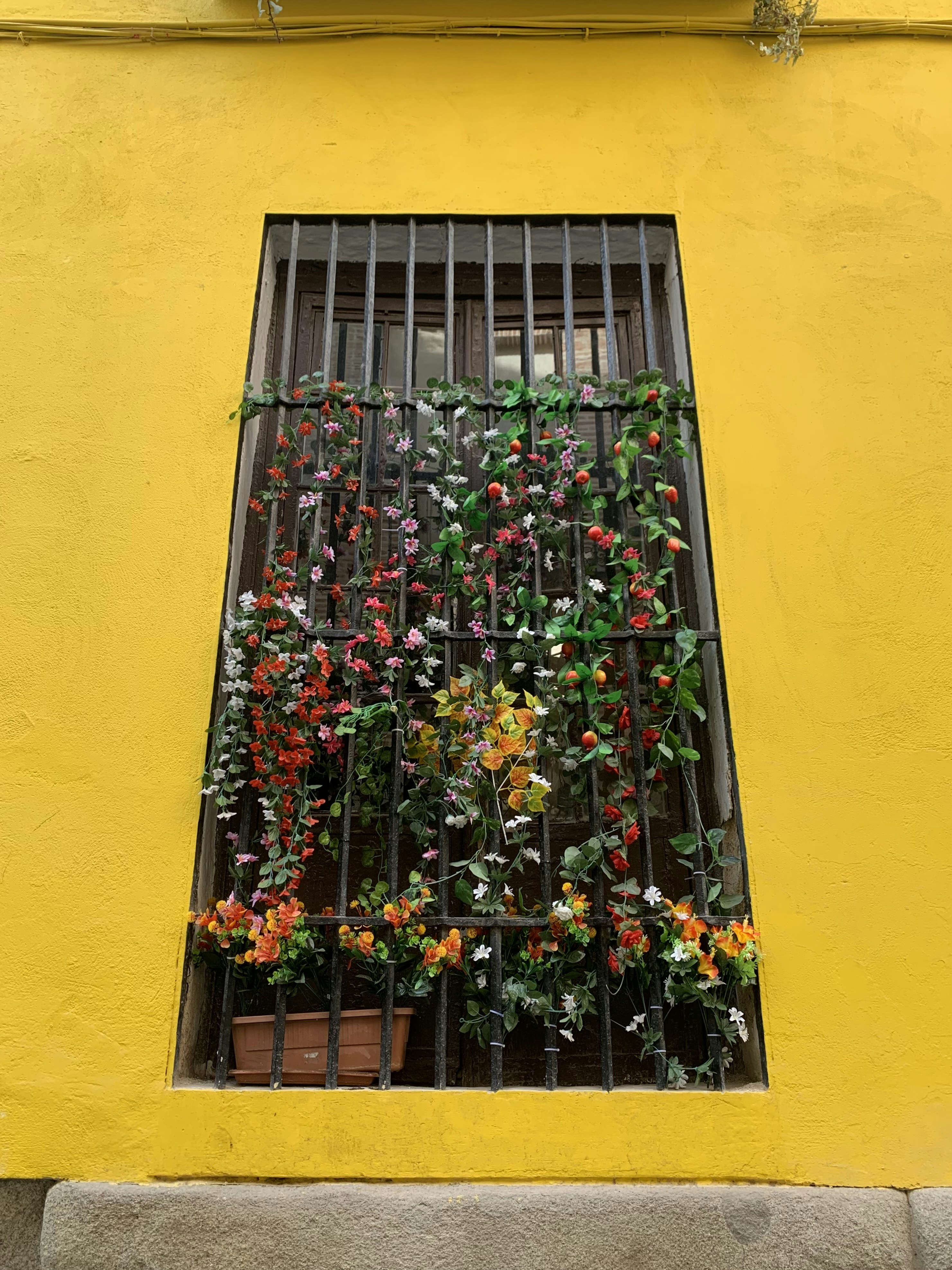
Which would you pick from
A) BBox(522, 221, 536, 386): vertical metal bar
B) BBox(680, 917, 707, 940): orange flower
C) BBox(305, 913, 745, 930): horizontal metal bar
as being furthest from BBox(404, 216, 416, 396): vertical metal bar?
BBox(680, 917, 707, 940): orange flower

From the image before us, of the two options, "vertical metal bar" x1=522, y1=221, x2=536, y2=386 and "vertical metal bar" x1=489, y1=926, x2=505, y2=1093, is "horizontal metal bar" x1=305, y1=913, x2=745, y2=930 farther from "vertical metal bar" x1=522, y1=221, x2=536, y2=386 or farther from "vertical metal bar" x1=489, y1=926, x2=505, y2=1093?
"vertical metal bar" x1=522, y1=221, x2=536, y2=386

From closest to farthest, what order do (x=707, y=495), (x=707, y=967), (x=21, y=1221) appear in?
1. (x=21, y=1221)
2. (x=707, y=967)
3. (x=707, y=495)

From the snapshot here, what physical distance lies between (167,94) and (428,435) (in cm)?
170

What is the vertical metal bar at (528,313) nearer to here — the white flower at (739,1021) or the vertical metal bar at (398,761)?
the vertical metal bar at (398,761)

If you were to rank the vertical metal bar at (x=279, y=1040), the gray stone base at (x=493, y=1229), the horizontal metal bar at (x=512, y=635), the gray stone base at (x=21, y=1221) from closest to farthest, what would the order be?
the gray stone base at (x=493, y=1229) → the gray stone base at (x=21, y=1221) → the vertical metal bar at (x=279, y=1040) → the horizontal metal bar at (x=512, y=635)

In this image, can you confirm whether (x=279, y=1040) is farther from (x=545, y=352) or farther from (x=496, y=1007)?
(x=545, y=352)

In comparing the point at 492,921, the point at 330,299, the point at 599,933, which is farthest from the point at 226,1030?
the point at 330,299

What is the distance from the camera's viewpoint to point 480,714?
2840 millimetres

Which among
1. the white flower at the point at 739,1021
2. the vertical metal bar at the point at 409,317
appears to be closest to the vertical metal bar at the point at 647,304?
the vertical metal bar at the point at 409,317

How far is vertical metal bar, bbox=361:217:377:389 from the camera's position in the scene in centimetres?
334

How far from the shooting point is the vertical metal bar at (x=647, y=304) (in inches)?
129

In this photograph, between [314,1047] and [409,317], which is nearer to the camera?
[314,1047]

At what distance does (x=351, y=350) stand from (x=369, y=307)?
366 mm

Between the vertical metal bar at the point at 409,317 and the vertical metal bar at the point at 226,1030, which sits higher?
the vertical metal bar at the point at 409,317
